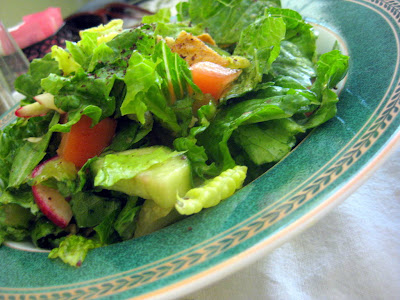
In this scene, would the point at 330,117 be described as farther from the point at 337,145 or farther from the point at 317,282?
the point at 317,282

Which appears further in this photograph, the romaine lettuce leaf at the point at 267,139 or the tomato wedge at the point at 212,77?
the tomato wedge at the point at 212,77

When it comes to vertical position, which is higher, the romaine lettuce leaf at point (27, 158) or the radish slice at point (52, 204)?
the romaine lettuce leaf at point (27, 158)

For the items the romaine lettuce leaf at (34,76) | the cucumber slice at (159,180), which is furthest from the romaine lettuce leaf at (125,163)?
the romaine lettuce leaf at (34,76)

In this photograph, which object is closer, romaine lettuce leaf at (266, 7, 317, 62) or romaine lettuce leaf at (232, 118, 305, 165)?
romaine lettuce leaf at (232, 118, 305, 165)

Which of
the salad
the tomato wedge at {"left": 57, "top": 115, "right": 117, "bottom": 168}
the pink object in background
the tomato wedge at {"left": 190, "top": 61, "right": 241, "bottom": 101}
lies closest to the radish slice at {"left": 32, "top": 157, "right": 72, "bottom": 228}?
the salad

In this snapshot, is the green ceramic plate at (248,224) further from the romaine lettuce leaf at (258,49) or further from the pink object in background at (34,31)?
the pink object in background at (34,31)

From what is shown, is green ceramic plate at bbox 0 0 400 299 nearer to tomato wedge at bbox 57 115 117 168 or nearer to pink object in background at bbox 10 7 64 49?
tomato wedge at bbox 57 115 117 168
